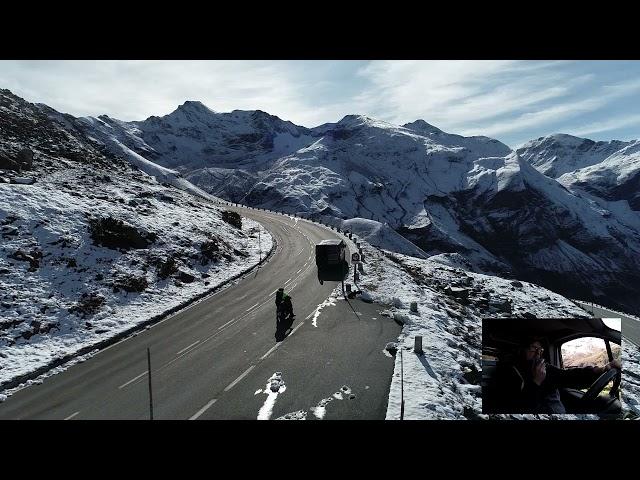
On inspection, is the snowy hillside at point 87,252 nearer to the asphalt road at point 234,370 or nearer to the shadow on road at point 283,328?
the asphalt road at point 234,370

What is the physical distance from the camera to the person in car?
30.3ft

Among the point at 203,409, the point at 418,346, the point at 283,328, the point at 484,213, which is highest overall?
the point at 484,213

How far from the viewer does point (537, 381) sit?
30.7 ft

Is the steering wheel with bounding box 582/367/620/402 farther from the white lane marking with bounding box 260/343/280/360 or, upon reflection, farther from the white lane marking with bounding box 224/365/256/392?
the white lane marking with bounding box 260/343/280/360

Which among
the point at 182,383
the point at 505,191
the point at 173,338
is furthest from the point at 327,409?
the point at 505,191

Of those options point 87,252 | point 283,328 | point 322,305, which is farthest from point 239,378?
point 87,252

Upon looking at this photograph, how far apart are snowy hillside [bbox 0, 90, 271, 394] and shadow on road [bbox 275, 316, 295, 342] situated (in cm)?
732

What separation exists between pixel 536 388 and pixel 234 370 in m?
10.5

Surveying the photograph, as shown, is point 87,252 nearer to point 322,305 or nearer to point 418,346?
point 322,305

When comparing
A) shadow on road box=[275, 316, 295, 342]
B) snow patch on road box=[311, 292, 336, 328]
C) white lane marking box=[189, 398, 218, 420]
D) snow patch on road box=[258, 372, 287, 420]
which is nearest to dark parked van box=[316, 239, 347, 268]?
snow patch on road box=[311, 292, 336, 328]

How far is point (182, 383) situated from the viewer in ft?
49.3
